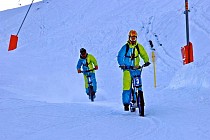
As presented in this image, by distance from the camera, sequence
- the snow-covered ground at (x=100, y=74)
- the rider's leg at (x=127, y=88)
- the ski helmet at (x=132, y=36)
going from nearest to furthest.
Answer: the snow-covered ground at (x=100, y=74)
the ski helmet at (x=132, y=36)
the rider's leg at (x=127, y=88)

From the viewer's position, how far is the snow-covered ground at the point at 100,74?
6.15 m

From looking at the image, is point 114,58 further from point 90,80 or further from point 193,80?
point 193,80

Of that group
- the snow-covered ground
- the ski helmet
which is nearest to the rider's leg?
the snow-covered ground

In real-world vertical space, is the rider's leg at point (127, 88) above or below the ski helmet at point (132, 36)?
below

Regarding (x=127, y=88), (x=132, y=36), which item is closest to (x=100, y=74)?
(x=127, y=88)

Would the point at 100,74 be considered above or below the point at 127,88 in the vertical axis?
above

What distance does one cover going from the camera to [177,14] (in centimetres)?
2353

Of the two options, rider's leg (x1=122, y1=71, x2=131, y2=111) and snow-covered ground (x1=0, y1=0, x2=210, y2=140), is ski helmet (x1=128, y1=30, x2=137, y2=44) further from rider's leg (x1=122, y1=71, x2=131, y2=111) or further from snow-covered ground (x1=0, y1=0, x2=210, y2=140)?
snow-covered ground (x1=0, y1=0, x2=210, y2=140)

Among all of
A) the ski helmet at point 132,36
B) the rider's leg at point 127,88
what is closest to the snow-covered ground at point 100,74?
the rider's leg at point 127,88

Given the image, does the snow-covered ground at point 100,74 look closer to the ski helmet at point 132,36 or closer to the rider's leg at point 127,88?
the rider's leg at point 127,88

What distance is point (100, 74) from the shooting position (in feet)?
65.4

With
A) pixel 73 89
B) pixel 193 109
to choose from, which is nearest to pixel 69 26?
pixel 73 89

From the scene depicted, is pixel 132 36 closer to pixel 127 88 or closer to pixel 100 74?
pixel 127 88

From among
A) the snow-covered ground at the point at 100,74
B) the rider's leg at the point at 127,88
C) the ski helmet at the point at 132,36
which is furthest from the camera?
the rider's leg at the point at 127,88
